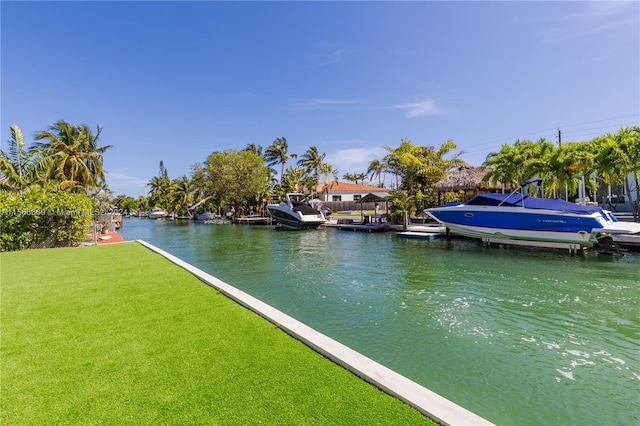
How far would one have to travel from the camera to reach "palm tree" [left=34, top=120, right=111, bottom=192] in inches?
796

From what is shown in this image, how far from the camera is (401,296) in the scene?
24.3 feet

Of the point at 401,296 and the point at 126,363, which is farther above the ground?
the point at 126,363

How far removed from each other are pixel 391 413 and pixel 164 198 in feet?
283

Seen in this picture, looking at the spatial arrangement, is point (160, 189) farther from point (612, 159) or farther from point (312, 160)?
point (612, 159)

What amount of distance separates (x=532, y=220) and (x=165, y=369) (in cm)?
1587

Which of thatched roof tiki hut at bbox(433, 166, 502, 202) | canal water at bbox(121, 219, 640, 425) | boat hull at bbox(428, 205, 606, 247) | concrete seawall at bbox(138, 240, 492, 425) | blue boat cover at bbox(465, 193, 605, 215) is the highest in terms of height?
thatched roof tiki hut at bbox(433, 166, 502, 202)

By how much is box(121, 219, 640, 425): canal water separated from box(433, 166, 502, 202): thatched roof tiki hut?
41.5 ft

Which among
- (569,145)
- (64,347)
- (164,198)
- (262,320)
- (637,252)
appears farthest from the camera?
(164,198)

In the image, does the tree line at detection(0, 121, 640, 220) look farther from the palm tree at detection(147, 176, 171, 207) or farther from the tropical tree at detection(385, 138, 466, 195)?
the palm tree at detection(147, 176, 171, 207)

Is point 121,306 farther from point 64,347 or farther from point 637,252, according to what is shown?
point 637,252

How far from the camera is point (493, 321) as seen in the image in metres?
5.80

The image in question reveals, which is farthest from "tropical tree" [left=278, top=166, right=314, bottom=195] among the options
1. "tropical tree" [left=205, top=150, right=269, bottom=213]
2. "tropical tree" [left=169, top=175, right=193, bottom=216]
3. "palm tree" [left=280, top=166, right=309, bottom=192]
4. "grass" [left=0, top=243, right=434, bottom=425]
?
"grass" [left=0, top=243, right=434, bottom=425]

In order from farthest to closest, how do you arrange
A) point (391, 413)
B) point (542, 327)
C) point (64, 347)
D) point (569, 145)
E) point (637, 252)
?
point (569, 145) < point (637, 252) < point (542, 327) < point (64, 347) < point (391, 413)

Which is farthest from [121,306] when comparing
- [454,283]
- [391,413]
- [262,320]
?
[454,283]
